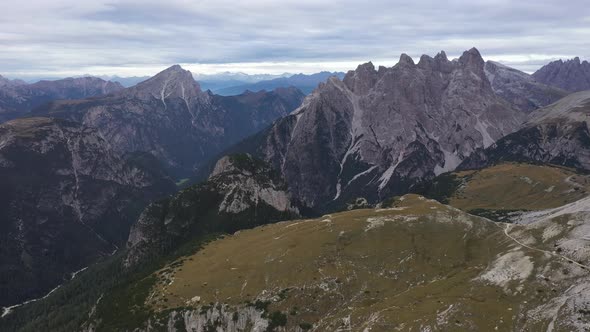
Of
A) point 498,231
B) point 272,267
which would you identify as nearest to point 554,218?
point 498,231

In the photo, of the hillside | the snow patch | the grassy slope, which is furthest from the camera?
the snow patch

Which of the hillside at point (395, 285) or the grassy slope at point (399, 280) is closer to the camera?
the hillside at point (395, 285)

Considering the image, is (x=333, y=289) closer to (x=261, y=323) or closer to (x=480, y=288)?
(x=261, y=323)

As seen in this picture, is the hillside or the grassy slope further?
the grassy slope

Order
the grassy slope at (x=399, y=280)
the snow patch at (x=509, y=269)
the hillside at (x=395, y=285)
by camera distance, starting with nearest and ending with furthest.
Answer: the hillside at (x=395, y=285), the grassy slope at (x=399, y=280), the snow patch at (x=509, y=269)

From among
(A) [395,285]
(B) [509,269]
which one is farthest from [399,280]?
(B) [509,269]

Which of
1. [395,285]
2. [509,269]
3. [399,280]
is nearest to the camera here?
[509,269]

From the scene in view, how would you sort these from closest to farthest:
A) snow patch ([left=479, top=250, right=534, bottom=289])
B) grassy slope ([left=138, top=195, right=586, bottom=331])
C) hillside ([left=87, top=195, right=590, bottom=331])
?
hillside ([left=87, top=195, right=590, bottom=331]), grassy slope ([left=138, top=195, right=586, bottom=331]), snow patch ([left=479, top=250, right=534, bottom=289])

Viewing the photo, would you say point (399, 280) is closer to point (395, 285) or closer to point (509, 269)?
point (395, 285)

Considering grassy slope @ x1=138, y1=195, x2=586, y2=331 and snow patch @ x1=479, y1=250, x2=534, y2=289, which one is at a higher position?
snow patch @ x1=479, y1=250, x2=534, y2=289
